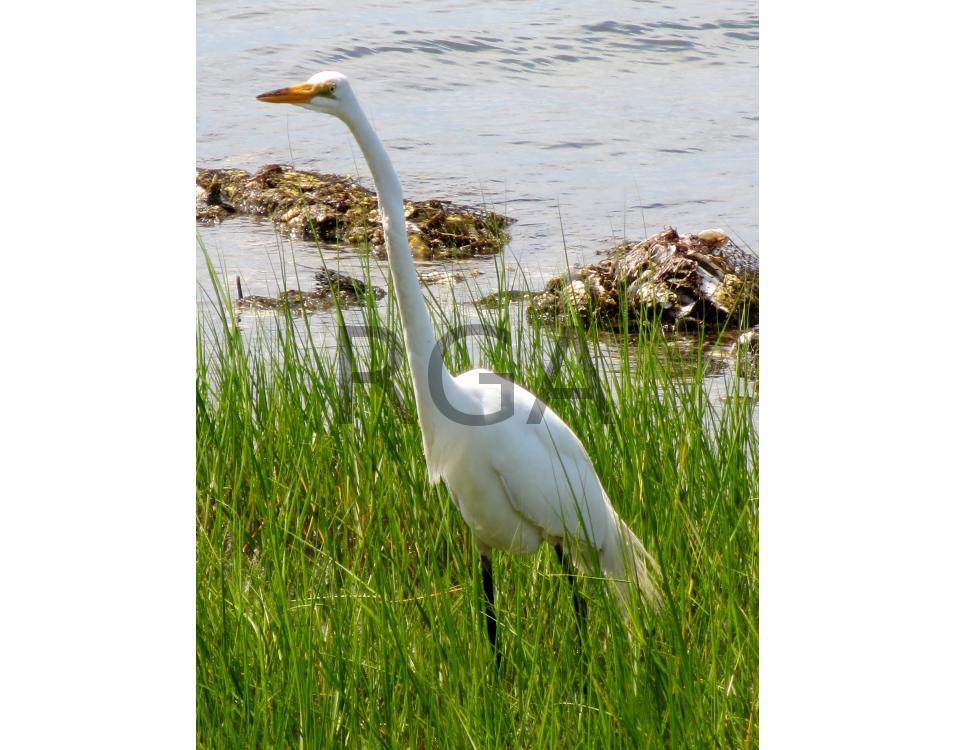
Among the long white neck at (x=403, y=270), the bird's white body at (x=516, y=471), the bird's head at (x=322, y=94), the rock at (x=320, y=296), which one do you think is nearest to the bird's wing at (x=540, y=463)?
the bird's white body at (x=516, y=471)

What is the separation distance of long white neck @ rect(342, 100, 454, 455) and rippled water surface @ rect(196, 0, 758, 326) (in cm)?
13

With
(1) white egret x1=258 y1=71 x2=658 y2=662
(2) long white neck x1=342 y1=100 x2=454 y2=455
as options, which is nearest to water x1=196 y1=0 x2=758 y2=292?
(2) long white neck x1=342 y1=100 x2=454 y2=455

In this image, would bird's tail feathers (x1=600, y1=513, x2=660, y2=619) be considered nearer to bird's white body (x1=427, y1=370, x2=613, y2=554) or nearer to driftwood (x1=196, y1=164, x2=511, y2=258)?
bird's white body (x1=427, y1=370, x2=613, y2=554)

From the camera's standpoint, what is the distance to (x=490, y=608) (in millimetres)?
1623

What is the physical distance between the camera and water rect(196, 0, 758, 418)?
162cm

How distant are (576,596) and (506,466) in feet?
1.05

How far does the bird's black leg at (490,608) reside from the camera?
147 cm

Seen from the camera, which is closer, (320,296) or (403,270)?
(403,270)

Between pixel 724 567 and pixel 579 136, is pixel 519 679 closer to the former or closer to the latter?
pixel 724 567

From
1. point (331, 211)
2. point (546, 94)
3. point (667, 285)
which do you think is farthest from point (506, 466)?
point (546, 94)

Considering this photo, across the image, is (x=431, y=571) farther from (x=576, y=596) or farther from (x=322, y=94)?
(x=322, y=94)

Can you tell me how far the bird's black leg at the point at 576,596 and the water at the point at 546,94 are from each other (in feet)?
1.82

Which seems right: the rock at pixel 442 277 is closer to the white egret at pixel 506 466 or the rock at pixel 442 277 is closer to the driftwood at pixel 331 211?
the driftwood at pixel 331 211
